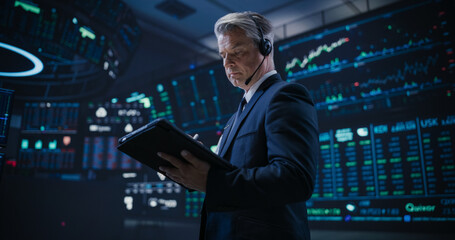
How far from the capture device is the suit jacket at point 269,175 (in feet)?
2.65

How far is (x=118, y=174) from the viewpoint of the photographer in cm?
414

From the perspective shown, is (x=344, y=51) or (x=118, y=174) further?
(x=118, y=174)

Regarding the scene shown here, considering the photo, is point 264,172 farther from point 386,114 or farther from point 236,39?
point 386,114

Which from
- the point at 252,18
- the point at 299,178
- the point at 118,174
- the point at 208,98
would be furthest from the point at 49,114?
the point at 299,178

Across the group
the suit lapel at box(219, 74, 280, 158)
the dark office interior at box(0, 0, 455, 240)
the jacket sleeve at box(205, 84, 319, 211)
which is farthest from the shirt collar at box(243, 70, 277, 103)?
the dark office interior at box(0, 0, 455, 240)

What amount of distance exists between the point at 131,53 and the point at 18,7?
1381 mm

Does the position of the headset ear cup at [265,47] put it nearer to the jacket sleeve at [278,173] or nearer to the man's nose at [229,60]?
the man's nose at [229,60]

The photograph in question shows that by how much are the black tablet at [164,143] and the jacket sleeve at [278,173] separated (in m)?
0.04

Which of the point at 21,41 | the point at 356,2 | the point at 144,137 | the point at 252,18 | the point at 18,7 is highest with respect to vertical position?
the point at 356,2

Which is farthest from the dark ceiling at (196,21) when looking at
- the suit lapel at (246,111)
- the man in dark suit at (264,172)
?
the man in dark suit at (264,172)

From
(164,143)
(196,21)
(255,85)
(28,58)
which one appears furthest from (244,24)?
(196,21)

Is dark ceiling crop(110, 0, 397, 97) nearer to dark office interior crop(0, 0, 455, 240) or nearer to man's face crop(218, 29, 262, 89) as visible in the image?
dark office interior crop(0, 0, 455, 240)

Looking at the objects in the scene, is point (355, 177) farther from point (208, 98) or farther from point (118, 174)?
point (118, 174)

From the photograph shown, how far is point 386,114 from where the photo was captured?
2.76 metres
